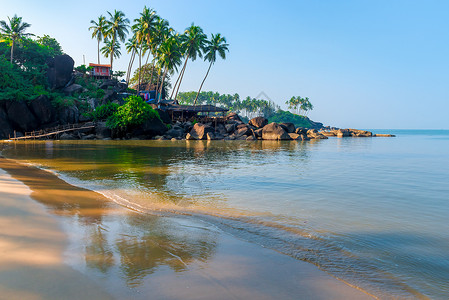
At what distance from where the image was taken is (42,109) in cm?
4012

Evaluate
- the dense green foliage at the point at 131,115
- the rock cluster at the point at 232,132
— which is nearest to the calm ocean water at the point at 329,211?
the dense green foliage at the point at 131,115

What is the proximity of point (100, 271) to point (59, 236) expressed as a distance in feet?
5.48

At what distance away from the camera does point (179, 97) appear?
442ft

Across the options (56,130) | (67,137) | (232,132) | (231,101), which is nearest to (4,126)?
(56,130)

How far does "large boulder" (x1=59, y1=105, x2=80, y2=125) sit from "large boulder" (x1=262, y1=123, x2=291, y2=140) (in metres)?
29.2

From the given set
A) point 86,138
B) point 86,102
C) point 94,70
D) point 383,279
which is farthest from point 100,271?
point 94,70

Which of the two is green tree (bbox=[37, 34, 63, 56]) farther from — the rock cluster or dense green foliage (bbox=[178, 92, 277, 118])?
dense green foliage (bbox=[178, 92, 277, 118])

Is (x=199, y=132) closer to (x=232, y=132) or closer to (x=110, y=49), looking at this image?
(x=232, y=132)

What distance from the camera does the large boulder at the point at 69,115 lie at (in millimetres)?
42000

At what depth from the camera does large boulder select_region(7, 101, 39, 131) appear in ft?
127

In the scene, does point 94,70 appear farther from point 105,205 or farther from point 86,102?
point 105,205

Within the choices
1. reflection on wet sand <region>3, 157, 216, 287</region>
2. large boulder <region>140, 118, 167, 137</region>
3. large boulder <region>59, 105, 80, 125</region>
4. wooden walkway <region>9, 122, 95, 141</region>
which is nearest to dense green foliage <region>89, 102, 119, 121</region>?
wooden walkway <region>9, 122, 95, 141</region>

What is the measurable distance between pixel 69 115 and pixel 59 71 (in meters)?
10.2

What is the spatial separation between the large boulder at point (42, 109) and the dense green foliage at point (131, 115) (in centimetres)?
800
